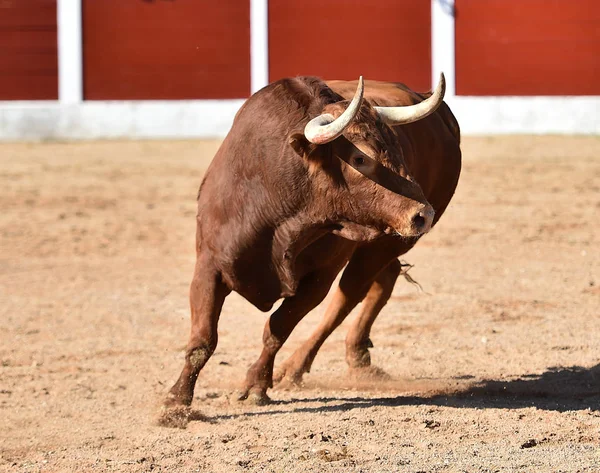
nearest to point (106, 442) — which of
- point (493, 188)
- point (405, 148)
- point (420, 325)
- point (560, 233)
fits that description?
point (405, 148)

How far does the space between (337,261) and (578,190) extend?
679 cm

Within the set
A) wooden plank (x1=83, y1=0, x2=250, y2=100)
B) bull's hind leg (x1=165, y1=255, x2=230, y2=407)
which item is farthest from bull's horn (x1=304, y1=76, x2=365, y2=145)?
wooden plank (x1=83, y1=0, x2=250, y2=100)

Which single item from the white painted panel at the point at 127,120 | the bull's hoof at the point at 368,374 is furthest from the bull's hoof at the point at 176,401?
the white painted panel at the point at 127,120

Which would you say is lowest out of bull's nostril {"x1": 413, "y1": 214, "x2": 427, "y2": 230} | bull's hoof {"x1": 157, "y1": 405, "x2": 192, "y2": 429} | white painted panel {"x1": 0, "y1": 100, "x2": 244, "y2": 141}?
white painted panel {"x1": 0, "y1": 100, "x2": 244, "y2": 141}

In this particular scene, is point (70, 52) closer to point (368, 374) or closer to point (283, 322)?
point (368, 374)

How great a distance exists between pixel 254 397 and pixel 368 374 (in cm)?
78

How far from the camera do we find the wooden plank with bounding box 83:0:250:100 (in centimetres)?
1564

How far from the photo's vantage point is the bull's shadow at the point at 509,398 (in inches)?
187

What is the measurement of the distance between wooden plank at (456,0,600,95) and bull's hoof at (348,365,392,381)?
10.4 m

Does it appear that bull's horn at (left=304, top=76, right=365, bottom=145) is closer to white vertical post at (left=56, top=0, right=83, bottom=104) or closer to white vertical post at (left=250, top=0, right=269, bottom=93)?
white vertical post at (left=250, top=0, right=269, bottom=93)

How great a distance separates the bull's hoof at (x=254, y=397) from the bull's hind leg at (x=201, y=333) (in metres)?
0.28

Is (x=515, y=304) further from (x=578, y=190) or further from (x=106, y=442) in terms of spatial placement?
(x=578, y=190)

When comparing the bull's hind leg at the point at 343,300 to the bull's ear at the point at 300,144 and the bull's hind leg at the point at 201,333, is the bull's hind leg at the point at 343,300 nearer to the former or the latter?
the bull's hind leg at the point at 201,333

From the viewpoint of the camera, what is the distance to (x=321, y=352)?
19.7ft
